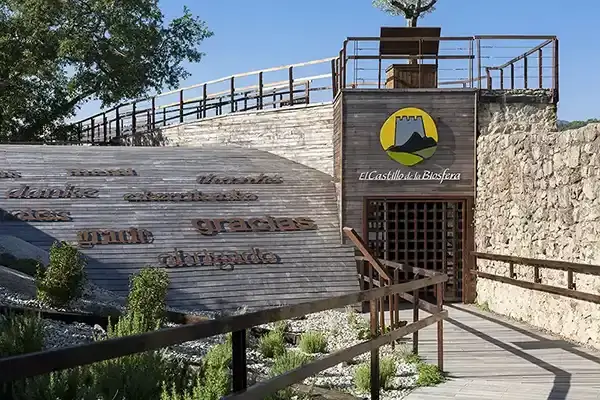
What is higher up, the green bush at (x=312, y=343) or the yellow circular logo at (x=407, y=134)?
the yellow circular logo at (x=407, y=134)

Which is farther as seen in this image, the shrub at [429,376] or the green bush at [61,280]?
the green bush at [61,280]

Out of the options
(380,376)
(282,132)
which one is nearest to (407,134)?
(282,132)

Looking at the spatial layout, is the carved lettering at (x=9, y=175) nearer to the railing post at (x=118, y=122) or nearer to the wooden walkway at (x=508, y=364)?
the wooden walkway at (x=508, y=364)

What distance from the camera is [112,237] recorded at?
12.7 m

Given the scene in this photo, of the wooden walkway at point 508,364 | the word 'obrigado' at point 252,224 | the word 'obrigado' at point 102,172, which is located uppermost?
the word 'obrigado' at point 102,172

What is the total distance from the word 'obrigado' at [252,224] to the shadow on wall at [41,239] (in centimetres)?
204

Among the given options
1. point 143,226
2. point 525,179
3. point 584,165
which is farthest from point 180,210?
point 584,165

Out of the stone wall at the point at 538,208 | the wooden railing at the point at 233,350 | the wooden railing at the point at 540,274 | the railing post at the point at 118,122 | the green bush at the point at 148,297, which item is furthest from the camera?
the railing post at the point at 118,122

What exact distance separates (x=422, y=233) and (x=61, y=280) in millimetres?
7568

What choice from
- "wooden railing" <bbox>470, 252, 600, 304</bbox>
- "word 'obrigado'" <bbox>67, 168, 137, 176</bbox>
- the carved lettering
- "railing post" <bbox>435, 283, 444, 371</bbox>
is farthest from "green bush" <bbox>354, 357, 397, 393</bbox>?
the carved lettering

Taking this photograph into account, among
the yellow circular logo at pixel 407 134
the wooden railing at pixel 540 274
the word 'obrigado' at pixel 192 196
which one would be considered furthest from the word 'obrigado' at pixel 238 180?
the wooden railing at pixel 540 274

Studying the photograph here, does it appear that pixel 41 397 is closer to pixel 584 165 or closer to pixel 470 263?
pixel 584 165

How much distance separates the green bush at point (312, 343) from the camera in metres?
8.22

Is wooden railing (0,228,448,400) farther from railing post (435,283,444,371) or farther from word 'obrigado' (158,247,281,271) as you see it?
word 'obrigado' (158,247,281,271)
